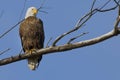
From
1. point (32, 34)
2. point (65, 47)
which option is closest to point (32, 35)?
point (32, 34)

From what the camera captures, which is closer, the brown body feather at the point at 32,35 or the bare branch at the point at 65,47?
the bare branch at the point at 65,47

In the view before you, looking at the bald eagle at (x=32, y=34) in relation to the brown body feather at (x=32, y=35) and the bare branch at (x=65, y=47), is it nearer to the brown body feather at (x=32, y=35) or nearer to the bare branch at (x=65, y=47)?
the brown body feather at (x=32, y=35)

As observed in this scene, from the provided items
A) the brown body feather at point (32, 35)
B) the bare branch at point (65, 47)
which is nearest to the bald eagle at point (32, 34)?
the brown body feather at point (32, 35)

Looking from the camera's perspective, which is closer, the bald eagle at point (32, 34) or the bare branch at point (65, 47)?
the bare branch at point (65, 47)

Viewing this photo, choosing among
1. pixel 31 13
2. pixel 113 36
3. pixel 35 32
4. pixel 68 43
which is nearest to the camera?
pixel 113 36

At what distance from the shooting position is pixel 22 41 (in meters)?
7.87

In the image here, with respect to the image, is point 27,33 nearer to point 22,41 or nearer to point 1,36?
point 22,41

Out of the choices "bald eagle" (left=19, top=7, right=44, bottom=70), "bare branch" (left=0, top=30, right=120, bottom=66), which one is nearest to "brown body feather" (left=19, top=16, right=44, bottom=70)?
"bald eagle" (left=19, top=7, right=44, bottom=70)

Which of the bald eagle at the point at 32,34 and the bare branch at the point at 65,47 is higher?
the bald eagle at the point at 32,34

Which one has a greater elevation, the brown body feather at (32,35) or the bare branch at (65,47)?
the brown body feather at (32,35)

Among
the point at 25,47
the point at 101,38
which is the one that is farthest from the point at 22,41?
the point at 101,38

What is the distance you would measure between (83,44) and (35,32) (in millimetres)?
3543

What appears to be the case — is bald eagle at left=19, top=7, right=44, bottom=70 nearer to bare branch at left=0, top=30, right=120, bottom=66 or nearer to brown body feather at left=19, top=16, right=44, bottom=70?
brown body feather at left=19, top=16, right=44, bottom=70

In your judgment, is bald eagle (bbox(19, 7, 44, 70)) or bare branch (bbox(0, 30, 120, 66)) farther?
bald eagle (bbox(19, 7, 44, 70))
